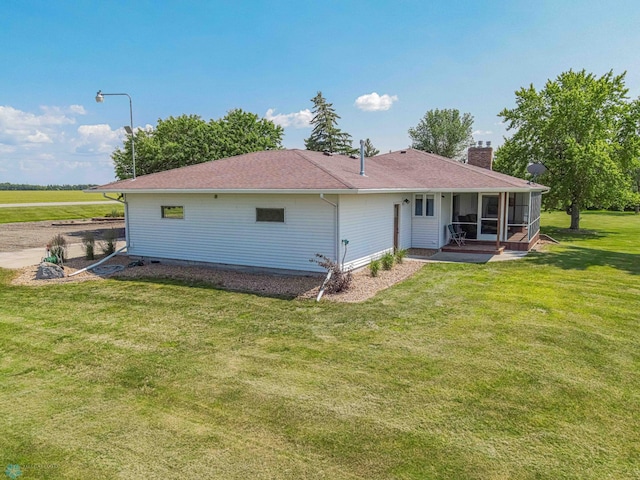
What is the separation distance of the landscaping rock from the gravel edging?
21cm

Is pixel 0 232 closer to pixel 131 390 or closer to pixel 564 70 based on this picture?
pixel 131 390

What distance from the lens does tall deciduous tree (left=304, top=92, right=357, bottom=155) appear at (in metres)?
45.8

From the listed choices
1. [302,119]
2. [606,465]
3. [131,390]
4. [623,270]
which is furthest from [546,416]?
[302,119]

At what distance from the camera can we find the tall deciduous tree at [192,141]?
24797mm

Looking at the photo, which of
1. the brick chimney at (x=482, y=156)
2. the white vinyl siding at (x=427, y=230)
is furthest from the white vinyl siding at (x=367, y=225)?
the brick chimney at (x=482, y=156)

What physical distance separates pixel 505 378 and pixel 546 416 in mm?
921

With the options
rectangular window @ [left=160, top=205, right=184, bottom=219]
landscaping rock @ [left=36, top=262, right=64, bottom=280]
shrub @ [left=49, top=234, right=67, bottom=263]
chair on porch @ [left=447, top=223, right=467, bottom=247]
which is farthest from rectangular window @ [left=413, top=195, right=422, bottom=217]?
shrub @ [left=49, top=234, right=67, bottom=263]

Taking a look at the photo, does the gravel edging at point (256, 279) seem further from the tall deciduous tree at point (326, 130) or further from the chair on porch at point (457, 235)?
the tall deciduous tree at point (326, 130)

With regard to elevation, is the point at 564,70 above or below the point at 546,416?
above

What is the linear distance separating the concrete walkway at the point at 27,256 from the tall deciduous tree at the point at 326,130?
31.2 m

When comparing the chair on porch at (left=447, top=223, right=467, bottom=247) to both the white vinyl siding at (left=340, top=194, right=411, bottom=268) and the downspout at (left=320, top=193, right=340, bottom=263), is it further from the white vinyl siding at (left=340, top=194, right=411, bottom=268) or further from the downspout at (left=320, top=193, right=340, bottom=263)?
the downspout at (left=320, top=193, right=340, bottom=263)

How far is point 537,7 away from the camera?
12586 mm

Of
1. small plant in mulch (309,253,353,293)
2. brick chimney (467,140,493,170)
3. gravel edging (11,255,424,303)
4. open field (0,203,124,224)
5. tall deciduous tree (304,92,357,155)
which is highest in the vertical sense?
tall deciduous tree (304,92,357,155)

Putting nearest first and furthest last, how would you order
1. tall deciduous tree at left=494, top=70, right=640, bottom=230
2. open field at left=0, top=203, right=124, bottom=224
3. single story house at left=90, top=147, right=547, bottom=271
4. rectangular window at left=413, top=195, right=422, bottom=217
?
single story house at left=90, top=147, right=547, bottom=271 → rectangular window at left=413, top=195, right=422, bottom=217 → tall deciduous tree at left=494, top=70, right=640, bottom=230 → open field at left=0, top=203, right=124, bottom=224
